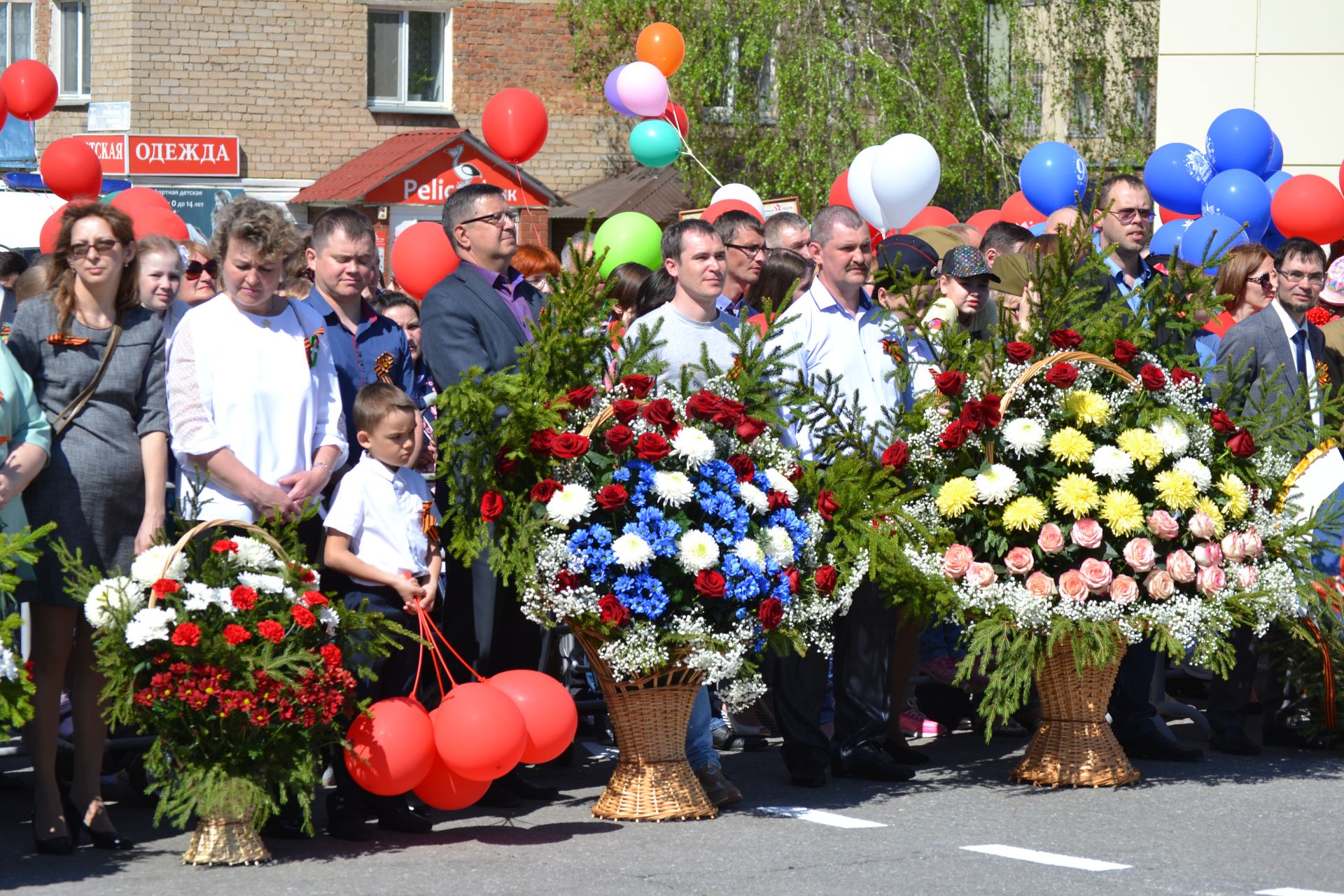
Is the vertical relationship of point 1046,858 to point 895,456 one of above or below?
below

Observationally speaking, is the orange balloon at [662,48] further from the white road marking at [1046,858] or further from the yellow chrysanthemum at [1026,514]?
the white road marking at [1046,858]

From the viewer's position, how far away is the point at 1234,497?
7109 mm

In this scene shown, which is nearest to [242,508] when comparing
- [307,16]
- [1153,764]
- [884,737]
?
[884,737]

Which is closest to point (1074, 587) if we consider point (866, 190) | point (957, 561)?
point (957, 561)

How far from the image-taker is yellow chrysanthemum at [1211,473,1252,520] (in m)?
7.10

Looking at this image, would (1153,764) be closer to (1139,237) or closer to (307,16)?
(1139,237)

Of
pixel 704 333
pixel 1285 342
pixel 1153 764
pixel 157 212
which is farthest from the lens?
pixel 157 212

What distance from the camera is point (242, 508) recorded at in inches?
253

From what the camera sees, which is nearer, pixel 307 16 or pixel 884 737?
pixel 884 737

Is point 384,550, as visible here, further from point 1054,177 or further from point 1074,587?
point 1054,177

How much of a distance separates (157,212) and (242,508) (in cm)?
510

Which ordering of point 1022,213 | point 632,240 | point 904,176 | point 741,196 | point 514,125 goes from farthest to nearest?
point 741,196 → point 514,125 → point 1022,213 → point 904,176 → point 632,240

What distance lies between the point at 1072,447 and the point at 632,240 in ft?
17.5

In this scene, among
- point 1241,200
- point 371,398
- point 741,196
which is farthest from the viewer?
point 741,196
